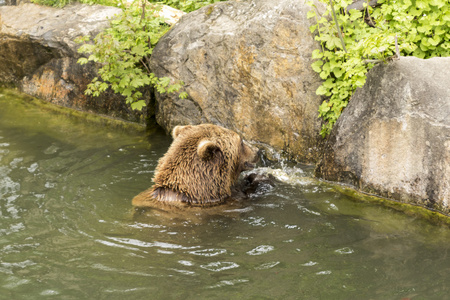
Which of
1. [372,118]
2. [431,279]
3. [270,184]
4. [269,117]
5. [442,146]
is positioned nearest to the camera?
[431,279]

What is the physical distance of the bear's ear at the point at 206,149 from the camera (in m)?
5.89

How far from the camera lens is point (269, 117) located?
8.05 meters

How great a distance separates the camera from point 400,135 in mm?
6402

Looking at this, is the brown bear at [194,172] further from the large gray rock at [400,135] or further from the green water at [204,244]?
the large gray rock at [400,135]

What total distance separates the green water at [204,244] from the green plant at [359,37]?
130 cm

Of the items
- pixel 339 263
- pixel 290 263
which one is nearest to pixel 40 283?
pixel 290 263

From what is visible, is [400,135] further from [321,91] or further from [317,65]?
[317,65]

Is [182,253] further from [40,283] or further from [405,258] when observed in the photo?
[405,258]

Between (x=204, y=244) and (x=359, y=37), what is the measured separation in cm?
369

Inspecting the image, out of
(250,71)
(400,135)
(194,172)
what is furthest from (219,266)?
(250,71)

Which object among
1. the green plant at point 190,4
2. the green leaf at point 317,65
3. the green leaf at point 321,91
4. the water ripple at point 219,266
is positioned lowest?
the water ripple at point 219,266

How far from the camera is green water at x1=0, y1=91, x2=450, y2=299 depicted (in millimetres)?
4613

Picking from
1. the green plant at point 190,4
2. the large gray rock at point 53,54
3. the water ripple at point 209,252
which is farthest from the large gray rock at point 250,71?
the water ripple at point 209,252

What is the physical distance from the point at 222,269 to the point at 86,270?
1306 mm
